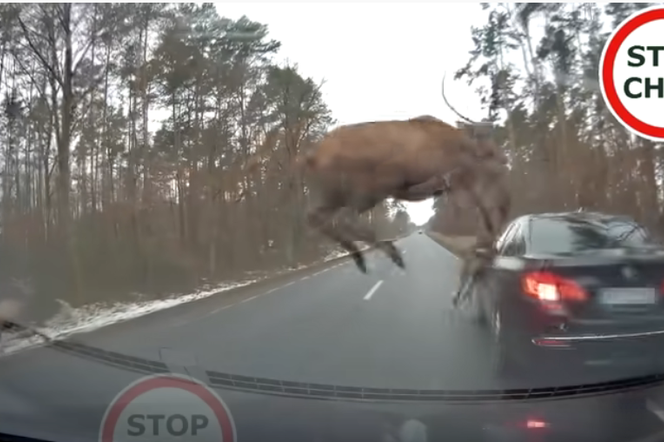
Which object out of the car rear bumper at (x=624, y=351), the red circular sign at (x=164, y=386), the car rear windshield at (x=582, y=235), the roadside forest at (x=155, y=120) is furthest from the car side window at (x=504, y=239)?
the red circular sign at (x=164, y=386)

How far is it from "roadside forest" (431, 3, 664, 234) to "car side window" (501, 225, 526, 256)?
0.92ft

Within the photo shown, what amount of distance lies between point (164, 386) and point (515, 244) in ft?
10.2

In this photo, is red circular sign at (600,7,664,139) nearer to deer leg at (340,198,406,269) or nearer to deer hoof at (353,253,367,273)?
deer leg at (340,198,406,269)

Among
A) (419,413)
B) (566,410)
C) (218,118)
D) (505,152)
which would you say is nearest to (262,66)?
(218,118)

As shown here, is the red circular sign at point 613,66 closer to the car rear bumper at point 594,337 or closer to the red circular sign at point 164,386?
the car rear bumper at point 594,337

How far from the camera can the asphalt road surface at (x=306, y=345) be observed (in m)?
5.19

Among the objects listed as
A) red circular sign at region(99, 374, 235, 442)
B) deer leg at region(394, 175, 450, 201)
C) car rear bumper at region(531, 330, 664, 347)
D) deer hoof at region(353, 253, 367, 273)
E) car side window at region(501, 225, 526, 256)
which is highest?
deer leg at region(394, 175, 450, 201)

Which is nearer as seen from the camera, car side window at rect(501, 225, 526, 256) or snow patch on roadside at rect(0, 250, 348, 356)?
car side window at rect(501, 225, 526, 256)

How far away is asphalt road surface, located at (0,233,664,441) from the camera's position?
17.0ft

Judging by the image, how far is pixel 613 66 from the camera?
5770 mm

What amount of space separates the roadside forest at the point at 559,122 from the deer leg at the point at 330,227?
0.80 metres

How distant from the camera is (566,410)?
4.72m

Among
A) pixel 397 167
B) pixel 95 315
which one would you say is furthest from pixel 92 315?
pixel 397 167

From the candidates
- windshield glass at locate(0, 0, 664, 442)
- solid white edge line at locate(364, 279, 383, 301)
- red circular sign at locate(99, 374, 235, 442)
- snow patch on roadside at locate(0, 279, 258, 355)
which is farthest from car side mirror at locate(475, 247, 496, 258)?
snow patch on roadside at locate(0, 279, 258, 355)
